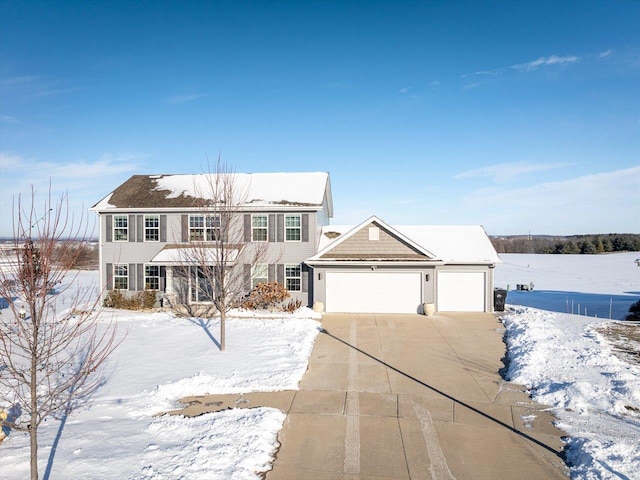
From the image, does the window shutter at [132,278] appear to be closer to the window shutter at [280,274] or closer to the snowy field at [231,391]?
the snowy field at [231,391]

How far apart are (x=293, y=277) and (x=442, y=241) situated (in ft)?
Result: 26.0

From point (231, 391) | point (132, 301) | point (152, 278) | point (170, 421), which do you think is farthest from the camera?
point (152, 278)

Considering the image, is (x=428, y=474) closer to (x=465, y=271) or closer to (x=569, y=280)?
(x=465, y=271)

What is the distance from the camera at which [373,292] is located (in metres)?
18.9

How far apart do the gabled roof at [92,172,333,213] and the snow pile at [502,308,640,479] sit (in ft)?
37.1

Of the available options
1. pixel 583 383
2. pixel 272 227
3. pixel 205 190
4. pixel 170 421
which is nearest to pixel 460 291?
pixel 272 227

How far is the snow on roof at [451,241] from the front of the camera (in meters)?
19.1

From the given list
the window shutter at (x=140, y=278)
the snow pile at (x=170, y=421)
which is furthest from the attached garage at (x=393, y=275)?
the window shutter at (x=140, y=278)

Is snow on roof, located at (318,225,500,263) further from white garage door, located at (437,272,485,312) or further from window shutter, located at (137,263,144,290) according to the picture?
window shutter, located at (137,263,144,290)

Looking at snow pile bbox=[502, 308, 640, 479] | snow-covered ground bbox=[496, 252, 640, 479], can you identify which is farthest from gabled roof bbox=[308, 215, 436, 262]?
snow pile bbox=[502, 308, 640, 479]

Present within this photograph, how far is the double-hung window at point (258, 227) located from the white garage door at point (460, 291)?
8.89m

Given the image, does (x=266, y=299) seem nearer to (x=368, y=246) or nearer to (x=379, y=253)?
(x=368, y=246)

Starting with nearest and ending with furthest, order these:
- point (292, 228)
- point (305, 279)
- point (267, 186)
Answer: point (305, 279) → point (292, 228) → point (267, 186)

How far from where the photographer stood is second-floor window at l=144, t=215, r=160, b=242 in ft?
67.4
